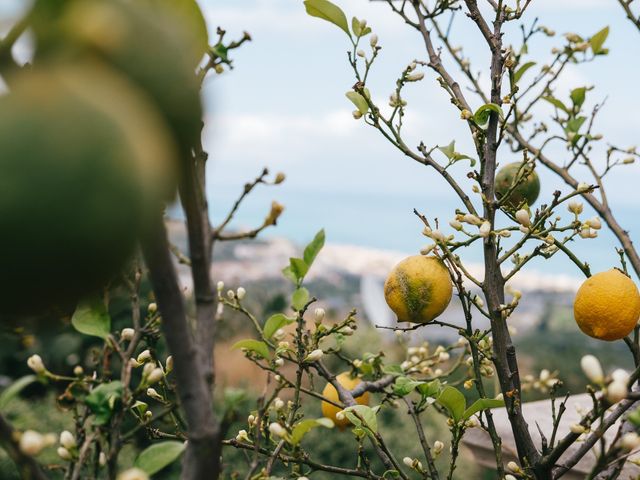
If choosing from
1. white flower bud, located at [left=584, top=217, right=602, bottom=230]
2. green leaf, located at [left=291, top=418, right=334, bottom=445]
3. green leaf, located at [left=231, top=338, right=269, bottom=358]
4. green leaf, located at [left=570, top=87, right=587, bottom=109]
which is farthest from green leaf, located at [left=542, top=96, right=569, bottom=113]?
green leaf, located at [left=291, top=418, right=334, bottom=445]

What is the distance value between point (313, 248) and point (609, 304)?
0.45 metres

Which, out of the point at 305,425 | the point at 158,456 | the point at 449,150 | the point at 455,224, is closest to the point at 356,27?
the point at 449,150

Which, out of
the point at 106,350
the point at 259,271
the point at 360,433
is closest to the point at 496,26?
the point at 360,433

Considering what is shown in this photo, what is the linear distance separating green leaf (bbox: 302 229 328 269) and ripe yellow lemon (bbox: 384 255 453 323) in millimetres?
242

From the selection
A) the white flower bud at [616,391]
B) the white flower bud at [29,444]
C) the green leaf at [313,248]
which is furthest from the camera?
the green leaf at [313,248]

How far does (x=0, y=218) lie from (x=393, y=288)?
30.4 inches

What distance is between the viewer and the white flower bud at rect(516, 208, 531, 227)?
0.94 meters

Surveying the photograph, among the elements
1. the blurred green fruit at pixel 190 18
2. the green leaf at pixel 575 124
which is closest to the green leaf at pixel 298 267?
the blurred green fruit at pixel 190 18

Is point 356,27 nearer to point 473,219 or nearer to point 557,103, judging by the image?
point 473,219

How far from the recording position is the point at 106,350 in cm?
71

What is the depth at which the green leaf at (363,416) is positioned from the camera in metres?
0.83

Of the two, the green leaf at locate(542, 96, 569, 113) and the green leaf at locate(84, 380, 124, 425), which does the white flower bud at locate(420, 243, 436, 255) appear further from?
the green leaf at locate(542, 96, 569, 113)

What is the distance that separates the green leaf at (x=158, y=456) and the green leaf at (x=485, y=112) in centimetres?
66

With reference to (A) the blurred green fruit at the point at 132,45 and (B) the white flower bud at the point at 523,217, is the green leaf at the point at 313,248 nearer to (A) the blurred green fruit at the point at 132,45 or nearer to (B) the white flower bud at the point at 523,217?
(B) the white flower bud at the point at 523,217
